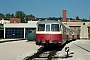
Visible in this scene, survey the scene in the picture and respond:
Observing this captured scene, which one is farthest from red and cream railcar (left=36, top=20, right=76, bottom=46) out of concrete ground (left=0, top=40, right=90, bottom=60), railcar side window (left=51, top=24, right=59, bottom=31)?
concrete ground (left=0, top=40, right=90, bottom=60)

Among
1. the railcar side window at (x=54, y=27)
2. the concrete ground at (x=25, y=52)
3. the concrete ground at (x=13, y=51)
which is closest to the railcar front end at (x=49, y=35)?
the railcar side window at (x=54, y=27)

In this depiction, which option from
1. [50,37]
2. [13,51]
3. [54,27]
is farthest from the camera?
[13,51]

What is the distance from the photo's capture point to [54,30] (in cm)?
1912

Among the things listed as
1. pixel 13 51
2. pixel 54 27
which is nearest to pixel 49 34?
pixel 54 27

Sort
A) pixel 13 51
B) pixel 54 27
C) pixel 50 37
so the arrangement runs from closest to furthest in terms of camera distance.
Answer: pixel 50 37 → pixel 54 27 → pixel 13 51

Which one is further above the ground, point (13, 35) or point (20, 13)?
point (20, 13)

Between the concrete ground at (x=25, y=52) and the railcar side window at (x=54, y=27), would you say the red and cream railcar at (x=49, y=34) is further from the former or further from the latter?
the concrete ground at (x=25, y=52)

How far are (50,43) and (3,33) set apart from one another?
4894 centimetres

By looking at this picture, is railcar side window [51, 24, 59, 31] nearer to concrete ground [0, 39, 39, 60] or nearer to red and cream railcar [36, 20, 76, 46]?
red and cream railcar [36, 20, 76, 46]

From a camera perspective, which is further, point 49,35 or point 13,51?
point 13,51

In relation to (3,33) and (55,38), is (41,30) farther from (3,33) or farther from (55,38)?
(3,33)

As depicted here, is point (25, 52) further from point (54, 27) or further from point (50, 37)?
point (54, 27)

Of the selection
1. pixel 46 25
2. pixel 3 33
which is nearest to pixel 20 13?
pixel 3 33

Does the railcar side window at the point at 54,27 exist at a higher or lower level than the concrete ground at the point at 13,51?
higher
